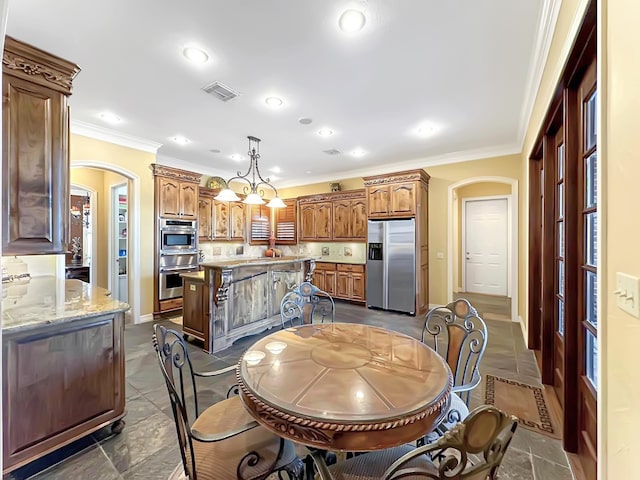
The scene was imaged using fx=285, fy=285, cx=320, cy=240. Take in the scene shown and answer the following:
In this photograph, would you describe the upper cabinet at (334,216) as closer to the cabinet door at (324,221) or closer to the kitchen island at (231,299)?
the cabinet door at (324,221)

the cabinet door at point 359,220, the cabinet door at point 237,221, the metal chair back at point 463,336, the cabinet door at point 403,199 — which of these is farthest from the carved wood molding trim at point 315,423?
the cabinet door at point 237,221

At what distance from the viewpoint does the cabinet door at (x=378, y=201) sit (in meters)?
5.48

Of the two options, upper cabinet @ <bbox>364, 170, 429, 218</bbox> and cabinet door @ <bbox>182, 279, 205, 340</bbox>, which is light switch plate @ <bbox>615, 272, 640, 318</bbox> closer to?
cabinet door @ <bbox>182, 279, 205, 340</bbox>

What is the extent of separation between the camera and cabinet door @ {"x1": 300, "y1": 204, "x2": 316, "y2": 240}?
22.7ft

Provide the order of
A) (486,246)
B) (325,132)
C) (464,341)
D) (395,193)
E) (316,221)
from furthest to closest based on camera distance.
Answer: (486,246)
(316,221)
(395,193)
(325,132)
(464,341)

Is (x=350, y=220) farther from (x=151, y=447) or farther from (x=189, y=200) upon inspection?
(x=151, y=447)

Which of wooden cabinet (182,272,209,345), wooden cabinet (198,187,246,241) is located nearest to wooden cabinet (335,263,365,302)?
wooden cabinet (198,187,246,241)

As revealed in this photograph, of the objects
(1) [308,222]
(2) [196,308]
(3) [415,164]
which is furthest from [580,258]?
(1) [308,222]

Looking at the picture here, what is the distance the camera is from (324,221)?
672 centimetres

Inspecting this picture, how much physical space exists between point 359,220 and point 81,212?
6371 mm

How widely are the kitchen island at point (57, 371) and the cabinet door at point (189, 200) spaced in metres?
3.27

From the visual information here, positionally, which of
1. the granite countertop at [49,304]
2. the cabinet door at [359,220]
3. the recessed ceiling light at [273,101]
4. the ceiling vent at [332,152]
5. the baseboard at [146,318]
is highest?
the ceiling vent at [332,152]

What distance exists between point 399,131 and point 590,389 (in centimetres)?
351

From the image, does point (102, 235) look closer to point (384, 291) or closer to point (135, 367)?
point (135, 367)
